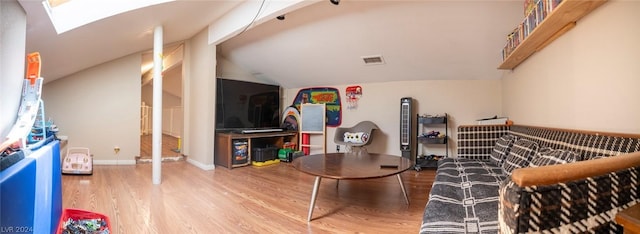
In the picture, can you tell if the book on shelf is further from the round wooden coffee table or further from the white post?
the white post

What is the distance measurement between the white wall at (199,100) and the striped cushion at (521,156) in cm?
383

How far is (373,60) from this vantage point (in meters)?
4.03

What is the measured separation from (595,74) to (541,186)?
1.65m

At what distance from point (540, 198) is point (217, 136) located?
14.4ft

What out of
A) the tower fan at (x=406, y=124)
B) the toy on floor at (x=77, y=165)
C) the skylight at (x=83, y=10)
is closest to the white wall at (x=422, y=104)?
the tower fan at (x=406, y=124)

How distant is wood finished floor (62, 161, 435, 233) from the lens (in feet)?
6.52

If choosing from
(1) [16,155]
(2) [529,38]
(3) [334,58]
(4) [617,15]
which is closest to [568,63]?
(2) [529,38]

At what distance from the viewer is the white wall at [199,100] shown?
410 centimetres

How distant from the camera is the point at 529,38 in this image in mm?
2045

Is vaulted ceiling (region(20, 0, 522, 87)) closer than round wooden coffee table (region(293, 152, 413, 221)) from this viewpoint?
No

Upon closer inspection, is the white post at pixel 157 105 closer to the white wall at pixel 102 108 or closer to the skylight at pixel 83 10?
the skylight at pixel 83 10

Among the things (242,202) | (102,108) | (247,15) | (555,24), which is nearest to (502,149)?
(555,24)

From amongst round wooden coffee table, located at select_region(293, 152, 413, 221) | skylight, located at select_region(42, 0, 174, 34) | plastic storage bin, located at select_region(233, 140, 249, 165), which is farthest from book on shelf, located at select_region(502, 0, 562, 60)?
plastic storage bin, located at select_region(233, 140, 249, 165)

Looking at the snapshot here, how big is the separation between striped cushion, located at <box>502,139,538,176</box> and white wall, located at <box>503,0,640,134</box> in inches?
11.3
